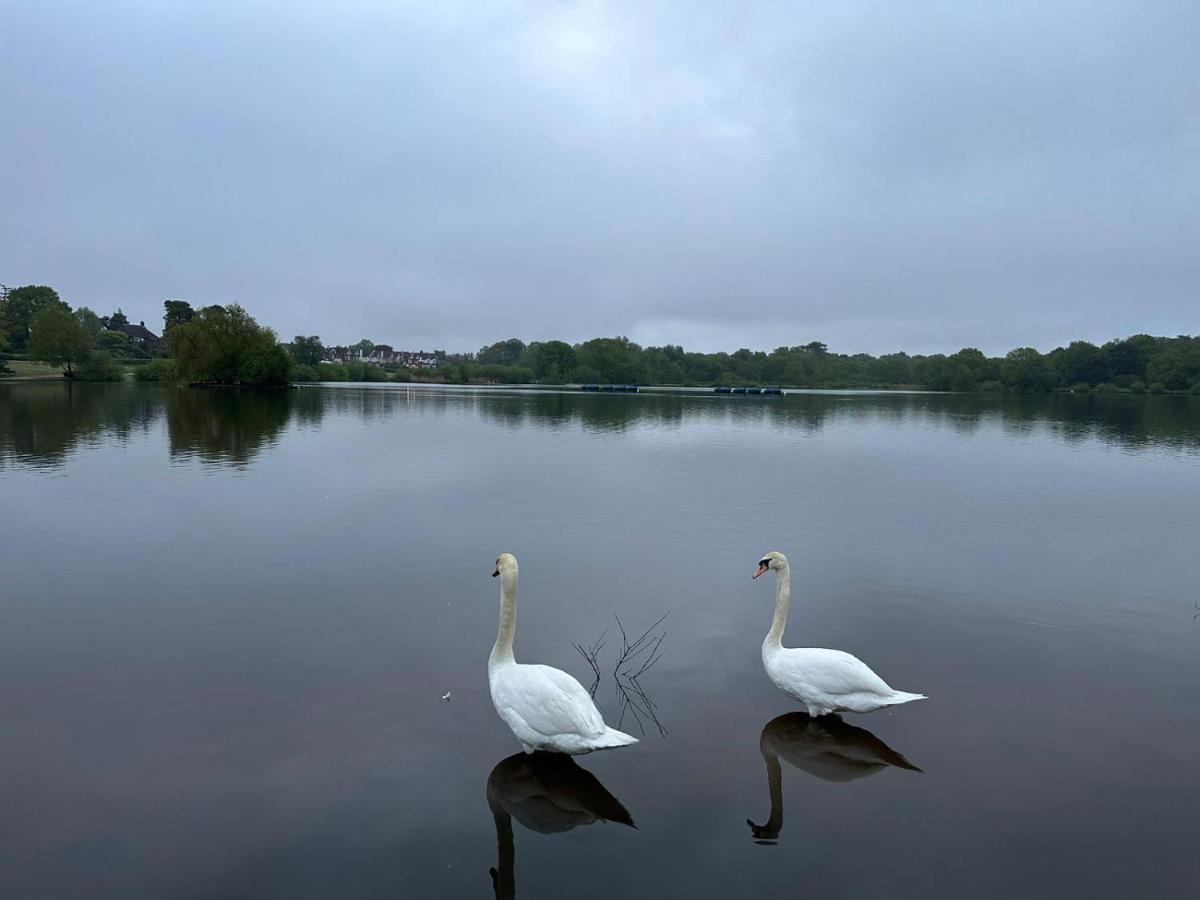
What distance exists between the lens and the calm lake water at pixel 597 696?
5473 millimetres

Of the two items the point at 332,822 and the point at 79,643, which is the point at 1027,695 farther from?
the point at 79,643

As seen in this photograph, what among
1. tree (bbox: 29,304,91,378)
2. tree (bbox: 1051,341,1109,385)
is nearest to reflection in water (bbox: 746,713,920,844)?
tree (bbox: 29,304,91,378)

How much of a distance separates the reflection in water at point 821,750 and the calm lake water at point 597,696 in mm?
40

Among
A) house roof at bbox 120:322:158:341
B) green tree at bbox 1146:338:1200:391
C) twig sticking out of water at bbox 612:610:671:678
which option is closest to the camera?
twig sticking out of water at bbox 612:610:671:678

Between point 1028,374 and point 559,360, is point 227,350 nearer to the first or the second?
point 559,360

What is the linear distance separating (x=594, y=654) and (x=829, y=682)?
3105mm

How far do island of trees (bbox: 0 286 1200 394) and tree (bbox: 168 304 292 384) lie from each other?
0.43 feet

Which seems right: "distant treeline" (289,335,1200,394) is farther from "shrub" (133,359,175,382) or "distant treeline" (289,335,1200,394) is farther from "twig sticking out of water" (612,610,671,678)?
"twig sticking out of water" (612,610,671,678)

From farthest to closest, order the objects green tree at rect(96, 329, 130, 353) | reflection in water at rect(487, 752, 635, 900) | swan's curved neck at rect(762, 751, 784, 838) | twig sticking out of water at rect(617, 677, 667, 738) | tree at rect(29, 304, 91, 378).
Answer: green tree at rect(96, 329, 130, 353) < tree at rect(29, 304, 91, 378) < twig sticking out of water at rect(617, 677, 667, 738) < swan's curved neck at rect(762, 751, 784, 838) < reflection in water at rect(487, 752, 635, 900)

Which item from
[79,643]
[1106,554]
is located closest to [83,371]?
[79,643]

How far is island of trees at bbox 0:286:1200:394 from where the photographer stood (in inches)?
3755

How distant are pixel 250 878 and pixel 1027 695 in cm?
804

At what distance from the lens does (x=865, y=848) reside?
566 cm

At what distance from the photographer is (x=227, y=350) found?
94.0m
